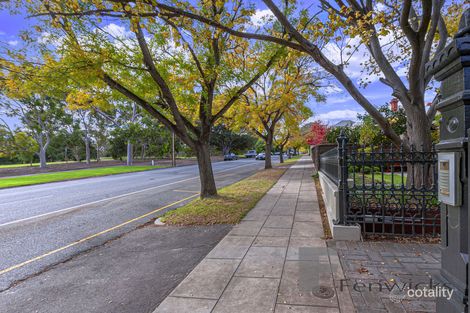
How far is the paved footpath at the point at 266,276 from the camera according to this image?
2727 mm

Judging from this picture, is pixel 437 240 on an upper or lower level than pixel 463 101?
lower

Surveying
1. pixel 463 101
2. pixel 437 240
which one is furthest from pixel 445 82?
pixel 437 240

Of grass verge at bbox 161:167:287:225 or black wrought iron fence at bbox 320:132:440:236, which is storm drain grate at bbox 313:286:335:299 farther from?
grass verge at bbox 161:167:287:225

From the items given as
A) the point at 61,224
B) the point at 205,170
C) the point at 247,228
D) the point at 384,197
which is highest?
the point at 205,170

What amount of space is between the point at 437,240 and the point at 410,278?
6.14 ft

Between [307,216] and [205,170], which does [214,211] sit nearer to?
[205,170]

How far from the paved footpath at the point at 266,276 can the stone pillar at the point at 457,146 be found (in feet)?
3.49

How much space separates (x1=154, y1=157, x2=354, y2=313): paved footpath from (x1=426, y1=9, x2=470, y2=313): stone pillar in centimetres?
107

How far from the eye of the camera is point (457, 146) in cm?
181

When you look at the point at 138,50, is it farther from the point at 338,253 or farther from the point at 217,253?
the point at 338,253

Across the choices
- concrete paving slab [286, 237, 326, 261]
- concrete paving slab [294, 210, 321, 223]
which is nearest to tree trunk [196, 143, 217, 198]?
concrete paving slab [294, 210, 321, 223]

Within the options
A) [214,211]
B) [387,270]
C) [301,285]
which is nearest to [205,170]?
[214,211]

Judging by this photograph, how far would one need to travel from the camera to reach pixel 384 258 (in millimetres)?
3736

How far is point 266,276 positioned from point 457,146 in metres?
2.57
